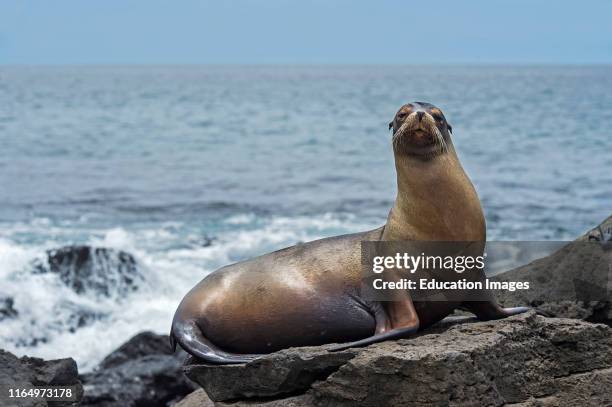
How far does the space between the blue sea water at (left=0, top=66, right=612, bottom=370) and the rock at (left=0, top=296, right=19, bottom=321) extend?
0.44ft

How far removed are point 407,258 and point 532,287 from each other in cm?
153

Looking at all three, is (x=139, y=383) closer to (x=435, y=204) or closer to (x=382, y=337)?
(x=382, y=337)

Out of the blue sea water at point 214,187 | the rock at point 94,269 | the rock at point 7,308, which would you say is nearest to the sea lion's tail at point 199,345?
the blue sea water at point 214,187

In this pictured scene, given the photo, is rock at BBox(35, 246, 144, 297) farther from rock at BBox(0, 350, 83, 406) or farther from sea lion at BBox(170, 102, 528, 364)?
sea lion at BBox(170, 102, 528, 364)

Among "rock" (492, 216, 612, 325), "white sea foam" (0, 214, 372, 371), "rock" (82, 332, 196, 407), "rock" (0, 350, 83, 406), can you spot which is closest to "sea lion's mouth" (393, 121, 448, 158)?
"rock" (492, 216, 612, 325)

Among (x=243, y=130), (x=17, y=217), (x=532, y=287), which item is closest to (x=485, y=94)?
(x=243, y=130)

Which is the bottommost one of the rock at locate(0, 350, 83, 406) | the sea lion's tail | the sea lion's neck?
the rock at locate(0, 350, 83, 406)

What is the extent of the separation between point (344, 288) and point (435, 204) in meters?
0.60

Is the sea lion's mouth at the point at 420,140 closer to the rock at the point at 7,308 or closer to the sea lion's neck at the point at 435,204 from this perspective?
the sea lion's neck at the point at 435,204

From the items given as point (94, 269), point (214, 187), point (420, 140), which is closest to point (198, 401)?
point (420, 140)

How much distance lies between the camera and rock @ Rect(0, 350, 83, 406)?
5422mm

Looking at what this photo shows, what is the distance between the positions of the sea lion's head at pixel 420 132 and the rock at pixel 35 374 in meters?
2.24

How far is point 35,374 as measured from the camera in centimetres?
571

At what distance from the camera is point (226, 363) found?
4.92 meters
